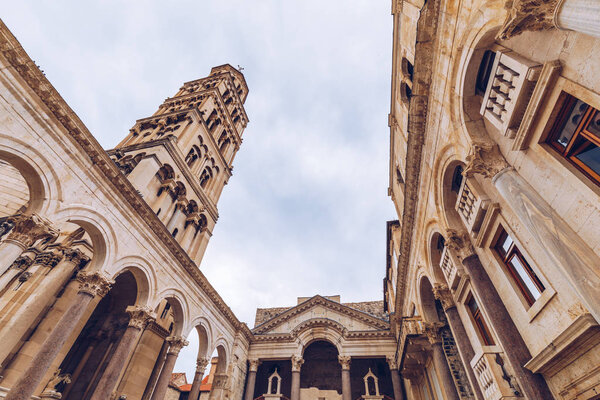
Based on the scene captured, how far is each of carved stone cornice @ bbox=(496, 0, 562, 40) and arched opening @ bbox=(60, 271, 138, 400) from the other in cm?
1878

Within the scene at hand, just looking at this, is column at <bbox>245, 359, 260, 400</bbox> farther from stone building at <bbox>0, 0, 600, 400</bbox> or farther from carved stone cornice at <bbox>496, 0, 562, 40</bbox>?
carved stone cornice at <bbox>496, 0, 562, 40</bbox>

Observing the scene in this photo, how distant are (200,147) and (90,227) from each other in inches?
556

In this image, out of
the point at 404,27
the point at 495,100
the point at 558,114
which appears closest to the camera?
the point at 558,114

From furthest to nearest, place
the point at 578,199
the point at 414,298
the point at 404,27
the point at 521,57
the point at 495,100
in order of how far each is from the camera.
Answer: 1. the point at 414,298
2. the point at 404,27
3. the point at 495,100
4. the point at 521,57
5. the point at 578,199

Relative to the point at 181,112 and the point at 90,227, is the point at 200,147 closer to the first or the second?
the point at 181,112

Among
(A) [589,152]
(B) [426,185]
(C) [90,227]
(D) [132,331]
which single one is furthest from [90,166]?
(A) [589,152]

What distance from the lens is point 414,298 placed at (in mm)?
14195

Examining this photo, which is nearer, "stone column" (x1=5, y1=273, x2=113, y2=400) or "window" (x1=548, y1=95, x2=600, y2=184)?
"window" (x1=548, y1=95, x2=600, y2=184)

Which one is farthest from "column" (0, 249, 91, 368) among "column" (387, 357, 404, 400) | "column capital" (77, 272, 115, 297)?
"column" (387, 357, 404, 400)

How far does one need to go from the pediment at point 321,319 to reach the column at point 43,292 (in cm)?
1483


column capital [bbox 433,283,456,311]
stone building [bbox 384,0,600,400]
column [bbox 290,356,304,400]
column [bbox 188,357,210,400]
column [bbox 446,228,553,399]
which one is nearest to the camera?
stone building [bbox 384,0,600,400]

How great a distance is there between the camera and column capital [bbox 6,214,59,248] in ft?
27.0

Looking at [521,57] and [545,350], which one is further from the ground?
[521,57]

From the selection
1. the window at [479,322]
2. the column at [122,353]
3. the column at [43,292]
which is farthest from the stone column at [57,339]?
the window at [479,322]
